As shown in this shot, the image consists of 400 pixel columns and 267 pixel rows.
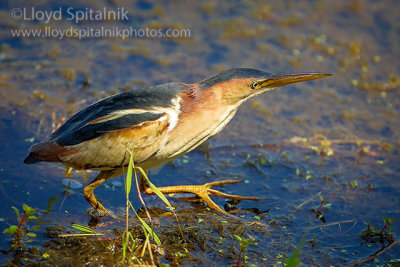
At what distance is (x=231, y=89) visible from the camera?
14.1 ft

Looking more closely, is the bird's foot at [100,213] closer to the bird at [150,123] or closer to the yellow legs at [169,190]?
the yellow legs at [169,190]

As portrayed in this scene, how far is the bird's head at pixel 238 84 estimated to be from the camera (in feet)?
14.1

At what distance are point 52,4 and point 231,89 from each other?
455cm

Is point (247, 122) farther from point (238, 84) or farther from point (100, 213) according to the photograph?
point (100, 213)

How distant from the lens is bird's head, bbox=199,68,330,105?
430 cm

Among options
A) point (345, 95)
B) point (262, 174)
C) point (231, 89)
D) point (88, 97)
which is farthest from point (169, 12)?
point (231, 89)

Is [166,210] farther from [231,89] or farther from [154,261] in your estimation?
[231,89]

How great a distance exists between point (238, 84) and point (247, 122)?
2.02 meters

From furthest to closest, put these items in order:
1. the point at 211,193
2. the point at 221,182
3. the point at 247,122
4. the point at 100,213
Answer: the point at 247,122 < the point at 221,182 < the point at 211,193 < the point at 100,213

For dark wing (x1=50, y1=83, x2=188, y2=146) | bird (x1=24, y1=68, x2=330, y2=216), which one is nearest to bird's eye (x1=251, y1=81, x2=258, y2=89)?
bird (x1=24, y1=68, x2=330, y2=216)

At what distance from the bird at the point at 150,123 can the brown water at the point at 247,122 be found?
0.58 metres

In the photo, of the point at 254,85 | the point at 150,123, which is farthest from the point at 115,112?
the point at 254,85

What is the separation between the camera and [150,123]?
4168 millimetres

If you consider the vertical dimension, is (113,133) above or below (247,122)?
below
